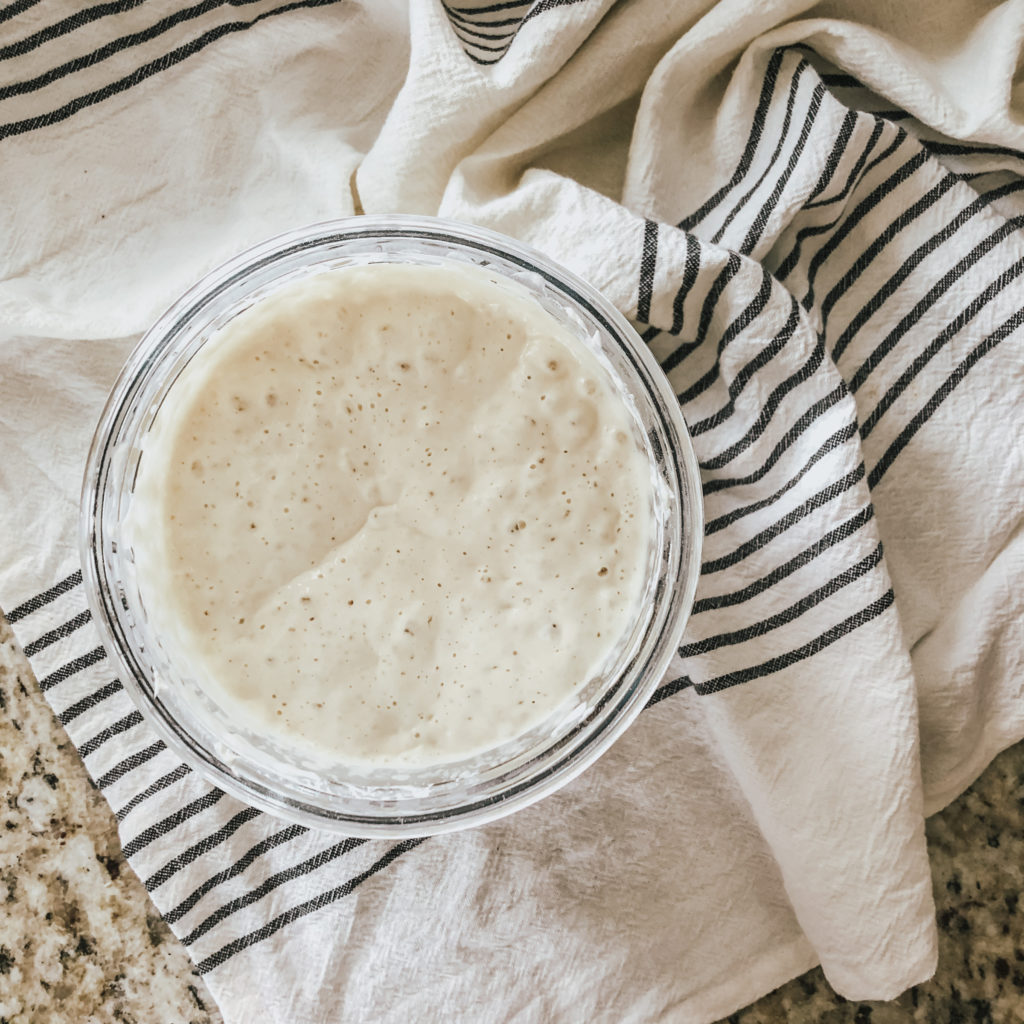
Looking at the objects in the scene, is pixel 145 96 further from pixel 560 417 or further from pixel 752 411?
pixel 752 411

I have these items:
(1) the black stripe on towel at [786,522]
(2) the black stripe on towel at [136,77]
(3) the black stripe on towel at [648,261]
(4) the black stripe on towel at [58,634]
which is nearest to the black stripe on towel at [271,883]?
(4) the black stripe on towel at [58,634]

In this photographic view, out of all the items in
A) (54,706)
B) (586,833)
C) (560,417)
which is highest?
(560,417)

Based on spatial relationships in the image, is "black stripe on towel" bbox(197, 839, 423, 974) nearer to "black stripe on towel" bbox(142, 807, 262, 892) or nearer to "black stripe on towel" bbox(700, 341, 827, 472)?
"black stripe on towel" bbox(142, 807, 262, 892)

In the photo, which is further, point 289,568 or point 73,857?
point 73,857

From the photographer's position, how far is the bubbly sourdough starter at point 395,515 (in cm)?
73

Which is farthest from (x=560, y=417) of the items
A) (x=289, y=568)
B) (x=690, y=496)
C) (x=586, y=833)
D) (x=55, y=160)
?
(x=55, y=160)

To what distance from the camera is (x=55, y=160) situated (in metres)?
0.81

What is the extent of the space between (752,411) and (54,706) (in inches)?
22.1

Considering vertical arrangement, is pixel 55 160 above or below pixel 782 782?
above

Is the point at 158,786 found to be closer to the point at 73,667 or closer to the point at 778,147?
the point at 73,667

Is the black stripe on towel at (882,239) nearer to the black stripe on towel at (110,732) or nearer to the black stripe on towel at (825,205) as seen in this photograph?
the black stripe on towel at (825,205)

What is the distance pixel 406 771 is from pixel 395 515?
19 cm

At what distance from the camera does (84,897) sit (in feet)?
2.77

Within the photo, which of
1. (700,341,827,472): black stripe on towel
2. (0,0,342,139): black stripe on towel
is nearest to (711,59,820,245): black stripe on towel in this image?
(700,341,827,472): black stripe on towel
